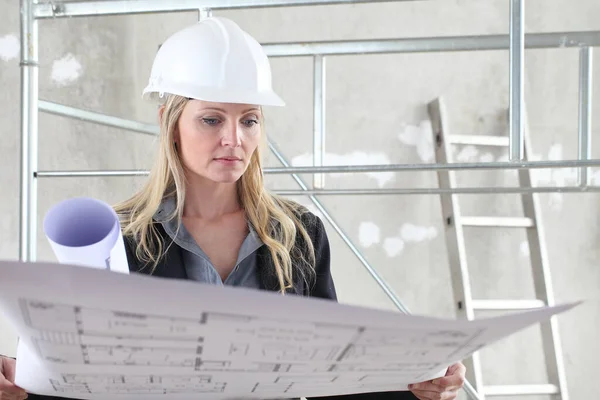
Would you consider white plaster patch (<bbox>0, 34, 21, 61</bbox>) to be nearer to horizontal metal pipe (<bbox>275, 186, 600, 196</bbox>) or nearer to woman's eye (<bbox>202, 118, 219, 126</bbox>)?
horizontal metal pipe (<bbox>275, 186, 600, 196</bbox>)

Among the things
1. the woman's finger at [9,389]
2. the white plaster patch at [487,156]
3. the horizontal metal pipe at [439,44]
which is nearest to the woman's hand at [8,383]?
the woman's finger at [9,389]

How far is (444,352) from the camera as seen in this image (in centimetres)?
80

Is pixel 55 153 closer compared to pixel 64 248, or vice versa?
pixel 64 248

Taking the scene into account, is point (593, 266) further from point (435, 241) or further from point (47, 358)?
point (47, 358)

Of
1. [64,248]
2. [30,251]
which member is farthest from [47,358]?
[30,251]

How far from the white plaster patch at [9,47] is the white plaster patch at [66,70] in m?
0.23

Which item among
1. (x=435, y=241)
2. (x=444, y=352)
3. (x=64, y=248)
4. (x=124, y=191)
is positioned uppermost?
(x=124, y=191)

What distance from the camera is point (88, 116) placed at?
9.20ft

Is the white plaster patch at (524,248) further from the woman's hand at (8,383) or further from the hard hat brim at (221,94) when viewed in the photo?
the woman's hand at (8,383)

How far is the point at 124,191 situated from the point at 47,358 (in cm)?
357

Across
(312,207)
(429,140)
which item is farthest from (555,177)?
(312,207)

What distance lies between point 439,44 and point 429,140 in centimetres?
178

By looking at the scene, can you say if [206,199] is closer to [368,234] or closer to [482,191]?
[482,191]

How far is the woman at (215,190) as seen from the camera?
55.4 inches
